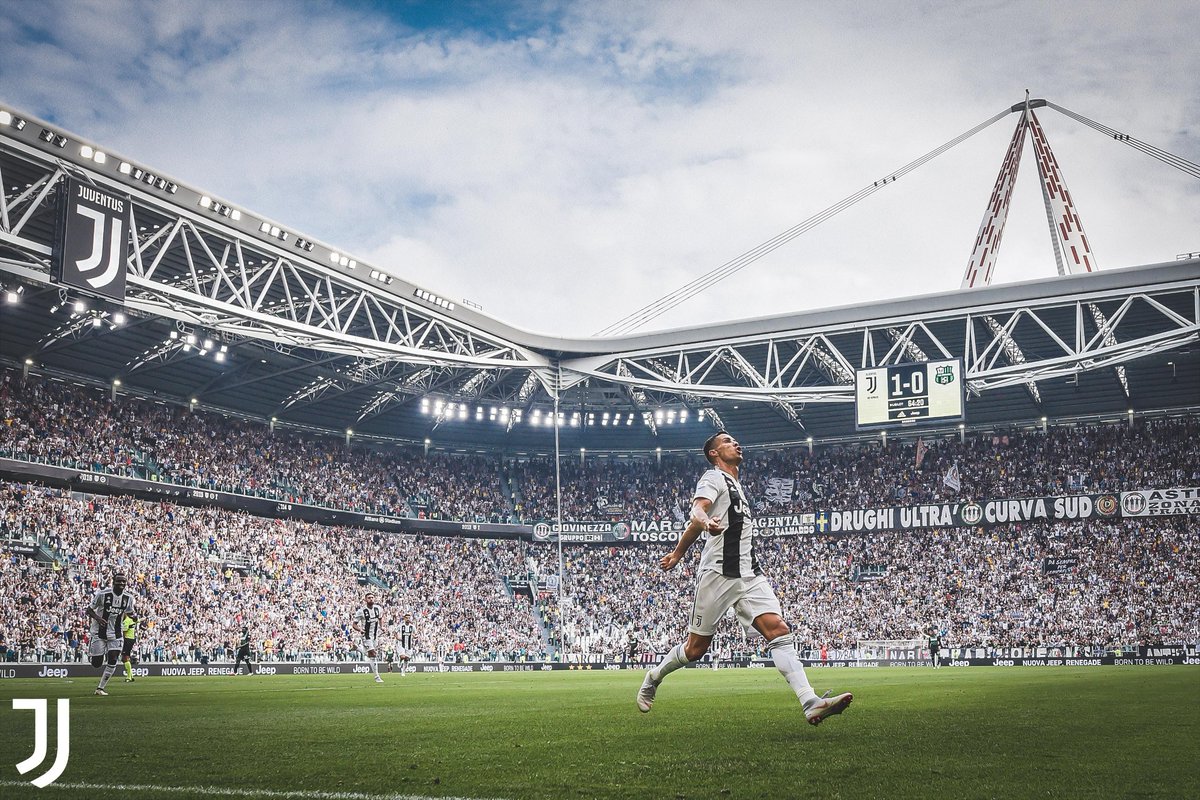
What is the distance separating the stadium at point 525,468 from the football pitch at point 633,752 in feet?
13.2

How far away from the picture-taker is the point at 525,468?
65.9 metres

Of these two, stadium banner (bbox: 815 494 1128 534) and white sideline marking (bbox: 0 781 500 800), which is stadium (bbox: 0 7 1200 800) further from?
white sideline marking (bbox: 0 781 500 800)

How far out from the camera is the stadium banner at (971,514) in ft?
169

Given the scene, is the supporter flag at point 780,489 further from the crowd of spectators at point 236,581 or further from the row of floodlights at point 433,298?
the row of floodlights at point 433,298

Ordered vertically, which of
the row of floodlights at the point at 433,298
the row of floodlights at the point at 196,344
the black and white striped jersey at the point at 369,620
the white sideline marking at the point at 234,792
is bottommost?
the black and white striped jersey at the point at 369,620

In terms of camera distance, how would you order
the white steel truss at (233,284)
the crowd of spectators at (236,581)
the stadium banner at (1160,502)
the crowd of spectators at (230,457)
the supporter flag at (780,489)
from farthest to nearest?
the supporter flag at (780,489), the stadium banner at (1160,502), the crowd of spectators at (230,457), the crowd of spectators at (236,581), the white steel truss at (233,284)

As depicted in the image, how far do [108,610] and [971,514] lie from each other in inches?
1794

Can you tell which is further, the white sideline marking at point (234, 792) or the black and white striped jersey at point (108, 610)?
the black and white striped jersey at point (108, 610)

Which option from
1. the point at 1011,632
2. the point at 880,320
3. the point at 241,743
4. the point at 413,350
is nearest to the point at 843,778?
the point at 241,743

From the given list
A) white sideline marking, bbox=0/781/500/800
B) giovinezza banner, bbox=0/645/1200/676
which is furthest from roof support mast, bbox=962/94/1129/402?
white sideline marking, bbox=0/781/500/800

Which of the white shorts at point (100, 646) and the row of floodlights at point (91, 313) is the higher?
the row of floodlights at point (91, 313)

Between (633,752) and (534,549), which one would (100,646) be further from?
(534,549)

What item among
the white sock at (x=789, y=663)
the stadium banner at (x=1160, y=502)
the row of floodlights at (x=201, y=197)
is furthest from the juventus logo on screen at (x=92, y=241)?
the stadium banner at (x=1160, y=502)

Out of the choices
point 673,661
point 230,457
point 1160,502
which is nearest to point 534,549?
point 230,457
